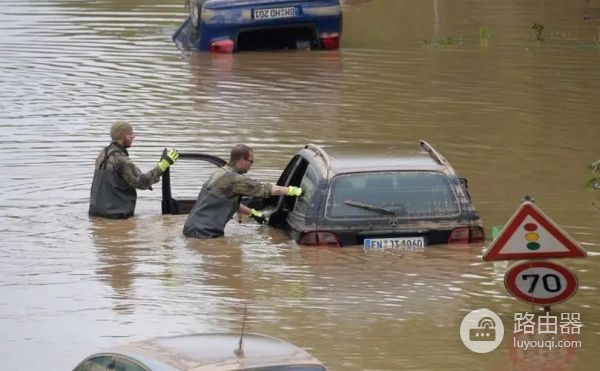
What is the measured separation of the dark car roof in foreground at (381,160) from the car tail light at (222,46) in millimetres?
15463

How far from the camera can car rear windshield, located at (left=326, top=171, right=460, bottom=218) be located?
14.1 m

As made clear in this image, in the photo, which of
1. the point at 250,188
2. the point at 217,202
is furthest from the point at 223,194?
the point at 250,188

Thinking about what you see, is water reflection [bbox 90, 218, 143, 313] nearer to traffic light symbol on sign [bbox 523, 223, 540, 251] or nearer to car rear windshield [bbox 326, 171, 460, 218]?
car rear windshield [bbox 326, 171, 460, 218]

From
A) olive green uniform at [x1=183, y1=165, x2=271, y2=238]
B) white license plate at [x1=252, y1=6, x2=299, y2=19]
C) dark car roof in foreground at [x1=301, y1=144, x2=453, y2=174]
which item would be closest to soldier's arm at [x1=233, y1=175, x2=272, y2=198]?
olive green uniform at [x1=183, y1=165, x2=271, y2=238]

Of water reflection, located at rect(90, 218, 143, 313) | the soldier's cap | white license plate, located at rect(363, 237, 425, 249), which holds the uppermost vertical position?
the soldier's cap

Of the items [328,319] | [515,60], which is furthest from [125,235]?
[515,60]

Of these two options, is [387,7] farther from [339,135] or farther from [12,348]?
[12,348]

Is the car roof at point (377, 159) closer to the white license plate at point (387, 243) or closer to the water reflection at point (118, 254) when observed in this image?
the white license plate at point (387, 243)

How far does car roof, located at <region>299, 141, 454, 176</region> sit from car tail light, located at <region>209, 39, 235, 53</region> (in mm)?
15280

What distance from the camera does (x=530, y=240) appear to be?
1099 centimetres

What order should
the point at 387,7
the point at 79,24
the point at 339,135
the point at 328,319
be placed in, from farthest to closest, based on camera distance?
the point at 387,7, the point at 79,24, the point at 339,135, the point at 328,319

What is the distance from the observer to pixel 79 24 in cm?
3544

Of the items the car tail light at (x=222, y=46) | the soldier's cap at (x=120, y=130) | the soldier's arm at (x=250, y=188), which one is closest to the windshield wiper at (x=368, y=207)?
the soldier's arm at (x=250, y=188)

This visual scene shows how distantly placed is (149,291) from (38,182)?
18.7ft
